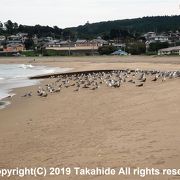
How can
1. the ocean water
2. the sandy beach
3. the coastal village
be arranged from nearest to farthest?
the sandy beach, the ocean water, the coastal village

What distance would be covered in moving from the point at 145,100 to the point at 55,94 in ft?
23.7

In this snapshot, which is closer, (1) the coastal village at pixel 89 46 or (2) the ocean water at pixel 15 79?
(2) the ocean water at pixel 15 79

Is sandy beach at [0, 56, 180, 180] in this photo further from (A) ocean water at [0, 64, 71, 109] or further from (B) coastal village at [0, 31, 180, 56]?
(B) coastal village at [0, 31, 180, 56]

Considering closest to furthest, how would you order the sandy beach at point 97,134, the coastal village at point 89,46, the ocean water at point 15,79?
the sandy beach at point 97,134
the ocean water at point 15,79
the coastal village at point 89,46

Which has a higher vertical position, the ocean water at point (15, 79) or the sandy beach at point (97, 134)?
the sandy beach at point (97, 134)

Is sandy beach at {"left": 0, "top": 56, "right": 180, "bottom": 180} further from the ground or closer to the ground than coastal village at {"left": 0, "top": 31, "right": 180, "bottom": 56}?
further from the ground

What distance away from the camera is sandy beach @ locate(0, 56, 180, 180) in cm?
680

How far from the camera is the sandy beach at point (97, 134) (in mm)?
6798

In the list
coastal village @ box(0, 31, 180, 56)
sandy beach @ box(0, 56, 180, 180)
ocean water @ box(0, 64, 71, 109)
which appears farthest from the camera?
coastal village @ box(0, 31, 180, 56)

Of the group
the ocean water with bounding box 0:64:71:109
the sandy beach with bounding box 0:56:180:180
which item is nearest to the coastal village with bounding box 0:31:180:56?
the ocean water with bounding box 0:64:71:109

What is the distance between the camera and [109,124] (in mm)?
10016

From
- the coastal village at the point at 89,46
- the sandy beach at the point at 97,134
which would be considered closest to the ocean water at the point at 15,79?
the sandy beach at the point at 97,134

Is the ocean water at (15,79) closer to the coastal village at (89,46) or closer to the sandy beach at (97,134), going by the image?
the sandy beach at (97,134)

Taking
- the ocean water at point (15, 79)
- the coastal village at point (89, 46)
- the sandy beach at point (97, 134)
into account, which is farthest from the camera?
the coastal village at point (89, 46)
